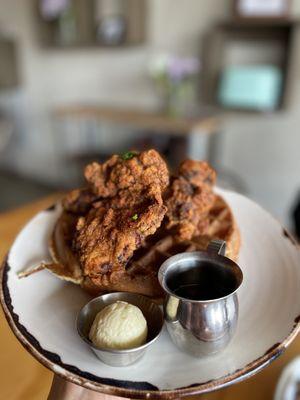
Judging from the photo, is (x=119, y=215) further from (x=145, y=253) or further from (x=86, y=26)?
(x=86, y=26)

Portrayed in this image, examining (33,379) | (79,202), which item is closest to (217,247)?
(79,202)

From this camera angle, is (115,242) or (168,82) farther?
(168,82)

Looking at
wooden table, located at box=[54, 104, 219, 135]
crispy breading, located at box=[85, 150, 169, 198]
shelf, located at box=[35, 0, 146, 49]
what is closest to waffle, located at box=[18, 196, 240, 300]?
crispy breading, located at box=[85, 150, 169, 198]

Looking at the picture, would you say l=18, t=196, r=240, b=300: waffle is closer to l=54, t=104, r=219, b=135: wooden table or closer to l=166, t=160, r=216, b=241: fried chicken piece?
l=166, t=160, r=216, b=241: fried chicken piece

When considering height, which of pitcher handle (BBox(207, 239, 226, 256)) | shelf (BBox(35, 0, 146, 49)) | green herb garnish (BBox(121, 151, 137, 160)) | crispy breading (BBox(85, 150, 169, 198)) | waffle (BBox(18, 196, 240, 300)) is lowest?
waffle (BBox(18, 196, 240, 300))

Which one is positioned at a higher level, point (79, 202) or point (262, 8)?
point (262, 8)

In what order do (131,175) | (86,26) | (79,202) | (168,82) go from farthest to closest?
1. (86,26)
2. (168,82)
3. (79,202)
4. (131,175)

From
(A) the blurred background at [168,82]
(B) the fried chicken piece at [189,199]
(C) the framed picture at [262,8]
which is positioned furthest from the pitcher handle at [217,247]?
(C) the framed picture at [262,8]

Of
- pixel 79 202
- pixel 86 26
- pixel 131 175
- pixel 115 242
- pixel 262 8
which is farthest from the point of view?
pixel 86 26
